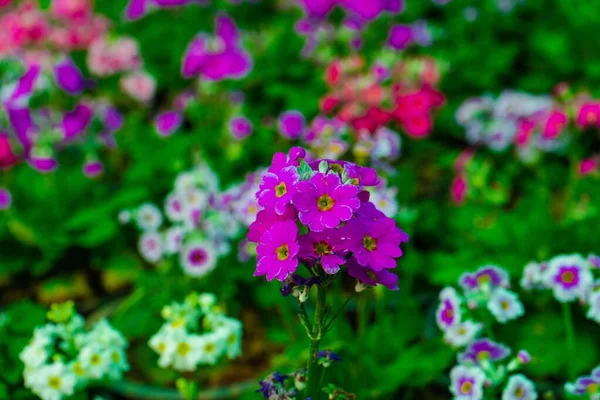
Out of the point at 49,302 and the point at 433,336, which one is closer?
the point at 433,336

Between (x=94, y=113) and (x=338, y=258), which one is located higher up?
(x=94, y=113)

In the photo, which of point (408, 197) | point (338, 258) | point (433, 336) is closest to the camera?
point (338, 258)

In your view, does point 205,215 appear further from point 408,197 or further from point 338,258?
point 338,258

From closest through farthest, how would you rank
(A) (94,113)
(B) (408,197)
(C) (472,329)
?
(C) (472,329) < (B) (408,197) < (A) (94,113)

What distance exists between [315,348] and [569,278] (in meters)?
0.93

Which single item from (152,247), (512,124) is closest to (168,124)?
(152,247)

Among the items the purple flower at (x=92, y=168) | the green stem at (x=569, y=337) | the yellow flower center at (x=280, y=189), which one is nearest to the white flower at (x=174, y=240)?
the purple flower at (x=92, y=168)

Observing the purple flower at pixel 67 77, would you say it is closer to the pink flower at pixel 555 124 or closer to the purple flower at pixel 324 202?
the pink flower at pixel 555 124

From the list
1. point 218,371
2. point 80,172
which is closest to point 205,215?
point 218,371

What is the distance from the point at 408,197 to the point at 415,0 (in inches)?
89.6

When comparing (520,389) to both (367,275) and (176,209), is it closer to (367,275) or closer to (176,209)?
(367,275)

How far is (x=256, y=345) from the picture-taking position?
3119 mm

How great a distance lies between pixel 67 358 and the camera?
2.17m

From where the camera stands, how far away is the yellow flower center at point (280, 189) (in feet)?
5.13
